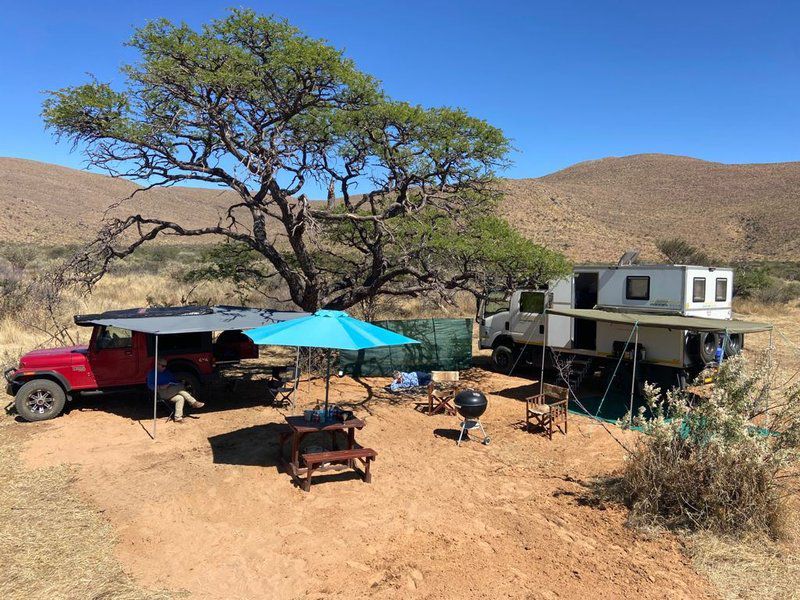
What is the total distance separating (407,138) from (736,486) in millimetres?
9443

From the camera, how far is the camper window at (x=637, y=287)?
40.2 feet

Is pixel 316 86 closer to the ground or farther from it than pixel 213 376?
farther from it

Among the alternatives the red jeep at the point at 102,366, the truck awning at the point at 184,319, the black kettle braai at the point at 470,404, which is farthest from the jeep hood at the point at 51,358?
the black kettle braai at the point at 470,404

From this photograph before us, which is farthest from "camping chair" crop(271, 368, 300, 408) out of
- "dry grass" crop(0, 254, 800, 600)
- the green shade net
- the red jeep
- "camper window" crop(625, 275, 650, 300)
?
"camper window" crop(625, 275, 650, 300)

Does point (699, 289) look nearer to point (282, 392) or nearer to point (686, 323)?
point (686, 323)

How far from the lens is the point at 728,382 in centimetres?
669

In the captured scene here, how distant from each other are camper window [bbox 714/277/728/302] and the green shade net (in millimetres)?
5925

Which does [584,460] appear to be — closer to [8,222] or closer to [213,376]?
[213,376]

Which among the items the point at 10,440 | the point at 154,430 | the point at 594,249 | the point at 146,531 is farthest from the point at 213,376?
the point at 594,249

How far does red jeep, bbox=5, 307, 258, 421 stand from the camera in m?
9.55

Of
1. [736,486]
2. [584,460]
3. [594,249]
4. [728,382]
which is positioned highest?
[594,249]

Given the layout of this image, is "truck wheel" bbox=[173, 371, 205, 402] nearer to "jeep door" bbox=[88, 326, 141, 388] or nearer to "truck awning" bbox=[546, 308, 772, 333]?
"jeep door" bbox=[88, 326, 141, 388]

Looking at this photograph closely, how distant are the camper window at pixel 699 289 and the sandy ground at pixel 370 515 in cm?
414

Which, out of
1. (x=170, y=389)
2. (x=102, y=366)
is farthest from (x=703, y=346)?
(x=102, y=366)
